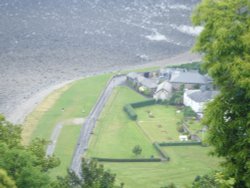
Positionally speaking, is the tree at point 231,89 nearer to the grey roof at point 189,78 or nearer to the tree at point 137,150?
the tree at point 137,150

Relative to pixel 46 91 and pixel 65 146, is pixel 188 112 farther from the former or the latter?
pixel 46 91

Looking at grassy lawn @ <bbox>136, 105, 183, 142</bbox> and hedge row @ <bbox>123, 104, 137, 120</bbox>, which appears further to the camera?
hedge row @ <bbox>123, 104, 137, 120</bbox>

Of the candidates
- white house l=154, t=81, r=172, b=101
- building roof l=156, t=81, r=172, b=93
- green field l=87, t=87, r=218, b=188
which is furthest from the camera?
building roof l=156, t=81, r=172, b=93

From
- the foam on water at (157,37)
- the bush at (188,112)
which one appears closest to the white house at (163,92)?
the bush at (188,112)

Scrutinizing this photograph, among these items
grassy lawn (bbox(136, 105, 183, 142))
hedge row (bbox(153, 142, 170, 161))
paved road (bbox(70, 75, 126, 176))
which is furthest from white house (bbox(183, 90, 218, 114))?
hedge row (bbox(153, 142, 170, 161))

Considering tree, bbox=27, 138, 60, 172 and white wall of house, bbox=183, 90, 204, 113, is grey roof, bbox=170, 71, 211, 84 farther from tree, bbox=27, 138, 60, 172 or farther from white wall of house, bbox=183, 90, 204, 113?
tree, bbox=27, 138, 60, 172

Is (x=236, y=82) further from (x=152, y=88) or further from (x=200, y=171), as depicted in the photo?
(x=152, y=88)

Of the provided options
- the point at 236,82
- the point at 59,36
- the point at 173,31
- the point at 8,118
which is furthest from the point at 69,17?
the point at 236,82
